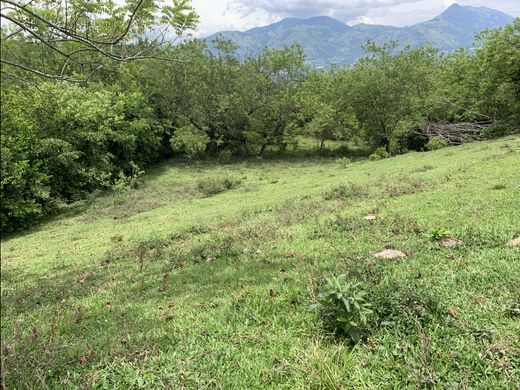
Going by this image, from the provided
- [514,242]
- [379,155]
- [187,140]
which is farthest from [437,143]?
[514,242]

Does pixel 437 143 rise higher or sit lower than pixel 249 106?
lower

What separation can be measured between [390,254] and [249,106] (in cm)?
3396

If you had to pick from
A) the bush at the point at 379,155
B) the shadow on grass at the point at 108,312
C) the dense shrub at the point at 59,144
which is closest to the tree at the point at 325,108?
the bush at the point at 379,155

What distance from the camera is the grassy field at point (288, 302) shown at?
330 centimetres

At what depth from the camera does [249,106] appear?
38188mm

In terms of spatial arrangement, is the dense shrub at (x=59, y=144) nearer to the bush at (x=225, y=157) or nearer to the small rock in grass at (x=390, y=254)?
the bush at (x=225, y=157)

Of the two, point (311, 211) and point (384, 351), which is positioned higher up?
point (384, 351)

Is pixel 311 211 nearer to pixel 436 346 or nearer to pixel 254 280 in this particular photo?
pixel 254 280

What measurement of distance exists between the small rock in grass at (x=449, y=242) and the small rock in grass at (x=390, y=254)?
73 cm

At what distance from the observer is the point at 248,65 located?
1526 inches

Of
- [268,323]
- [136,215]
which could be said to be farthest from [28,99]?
[268,323]

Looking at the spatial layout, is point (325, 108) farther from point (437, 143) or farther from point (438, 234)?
point (438, 234)

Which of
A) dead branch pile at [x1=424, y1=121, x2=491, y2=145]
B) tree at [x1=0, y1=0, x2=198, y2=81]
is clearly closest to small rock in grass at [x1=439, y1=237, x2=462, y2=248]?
tree at [x1=0, y1=0, x2=198, y2=81]

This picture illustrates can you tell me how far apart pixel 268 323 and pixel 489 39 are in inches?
1331
